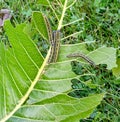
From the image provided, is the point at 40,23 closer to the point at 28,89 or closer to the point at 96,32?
the point at 28,89

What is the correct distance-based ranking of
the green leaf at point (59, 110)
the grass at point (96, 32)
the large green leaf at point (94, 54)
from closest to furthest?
the green leaf at point (59, 110)
the large green leaf at point (94, 54)
the grass at point (96, 32)

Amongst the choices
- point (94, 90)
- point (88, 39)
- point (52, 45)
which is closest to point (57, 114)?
point (52, 45)

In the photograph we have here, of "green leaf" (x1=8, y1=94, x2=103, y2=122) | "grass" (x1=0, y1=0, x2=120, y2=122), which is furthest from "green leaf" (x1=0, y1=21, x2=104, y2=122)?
"grass" (x1=0, y1=0, x2=120, y2=122)

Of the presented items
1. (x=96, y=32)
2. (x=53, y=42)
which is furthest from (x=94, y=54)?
(x=96, y=32)

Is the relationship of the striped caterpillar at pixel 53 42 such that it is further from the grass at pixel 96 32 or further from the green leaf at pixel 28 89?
the grass at pixel 96 32

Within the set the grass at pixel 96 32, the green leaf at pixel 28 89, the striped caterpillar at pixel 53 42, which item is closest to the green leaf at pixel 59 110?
the green leaf at pixel 28 89

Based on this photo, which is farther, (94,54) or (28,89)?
(94,54)
